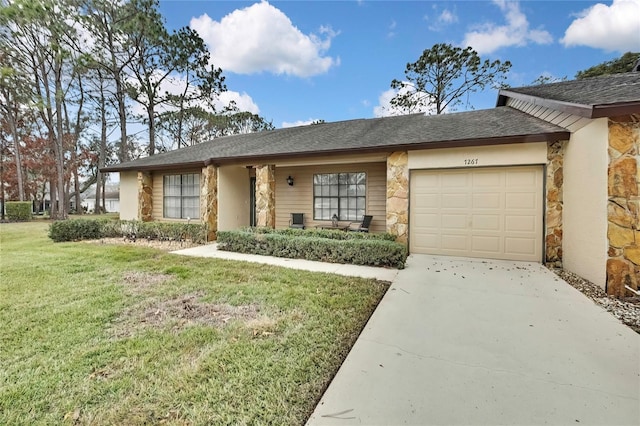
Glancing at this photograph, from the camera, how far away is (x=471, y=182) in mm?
6617

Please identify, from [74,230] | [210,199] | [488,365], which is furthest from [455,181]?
[74,230]

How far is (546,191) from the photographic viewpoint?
19.7 ft

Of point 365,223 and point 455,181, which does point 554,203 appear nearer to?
point 455,181

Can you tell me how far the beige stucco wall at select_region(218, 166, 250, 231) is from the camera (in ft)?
31.7

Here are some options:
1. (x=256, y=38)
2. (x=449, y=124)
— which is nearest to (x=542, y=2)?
(x=449, y=124)

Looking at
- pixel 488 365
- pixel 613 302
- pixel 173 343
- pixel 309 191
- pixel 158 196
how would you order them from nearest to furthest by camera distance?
pixel 488 365 → pixel 173 343 → pixel 613 302 → pixel 309 191 → pixel 158 196

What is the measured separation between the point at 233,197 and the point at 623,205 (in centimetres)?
975

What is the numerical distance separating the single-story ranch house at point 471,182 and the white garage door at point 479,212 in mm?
22

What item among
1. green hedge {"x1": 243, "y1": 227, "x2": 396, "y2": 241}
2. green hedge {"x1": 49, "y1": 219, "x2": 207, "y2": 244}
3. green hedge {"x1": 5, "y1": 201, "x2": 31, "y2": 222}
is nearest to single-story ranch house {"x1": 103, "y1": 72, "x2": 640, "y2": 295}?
green hedge {"x1": 243, "y1": 227, "x2": 396, "y2": 241}

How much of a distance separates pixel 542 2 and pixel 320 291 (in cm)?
1197

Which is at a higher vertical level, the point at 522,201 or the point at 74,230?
the point at 522,201

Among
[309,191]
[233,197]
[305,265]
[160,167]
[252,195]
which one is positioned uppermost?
[160,167]

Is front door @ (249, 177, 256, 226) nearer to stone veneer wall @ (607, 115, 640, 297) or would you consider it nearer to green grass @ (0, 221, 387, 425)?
green grass @ (0, 221, 387, 425)

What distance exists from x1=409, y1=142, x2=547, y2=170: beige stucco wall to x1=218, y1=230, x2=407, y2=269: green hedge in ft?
7.10
